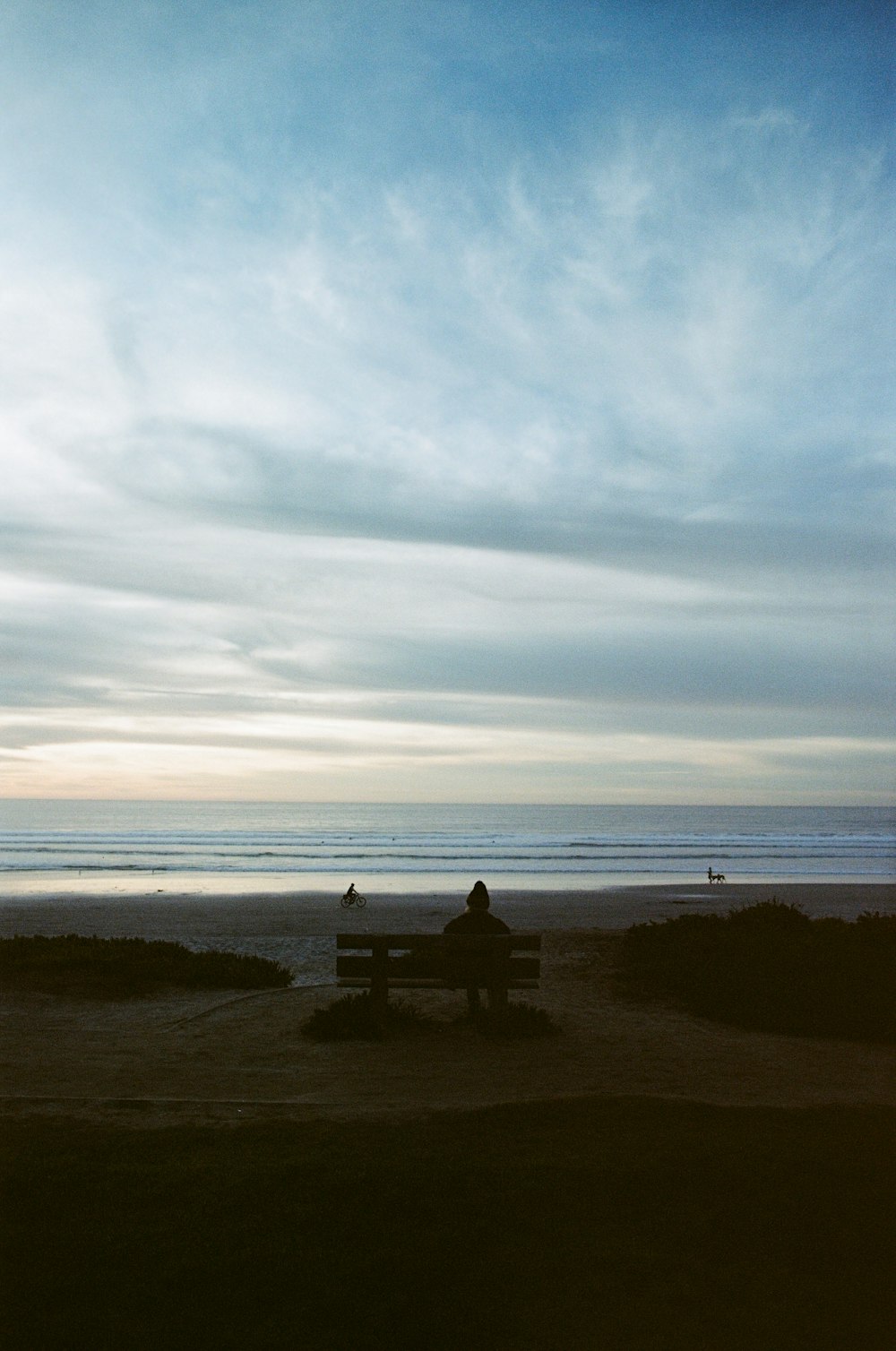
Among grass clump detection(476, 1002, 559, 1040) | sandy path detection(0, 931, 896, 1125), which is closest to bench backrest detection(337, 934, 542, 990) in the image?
grass clump detection(476, 1002, 559, 1040)

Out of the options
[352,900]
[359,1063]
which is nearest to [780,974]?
[359,1063]

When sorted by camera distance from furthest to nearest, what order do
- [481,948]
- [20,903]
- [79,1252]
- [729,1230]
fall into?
1. [20,903]
2. [481,948]
3. [729,1230]
4. [79,1252]

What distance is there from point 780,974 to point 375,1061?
5204 mm

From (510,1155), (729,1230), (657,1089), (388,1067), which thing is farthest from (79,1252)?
(657,1089)

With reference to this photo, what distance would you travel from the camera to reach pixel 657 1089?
7.86 metres

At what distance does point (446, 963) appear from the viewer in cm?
1011

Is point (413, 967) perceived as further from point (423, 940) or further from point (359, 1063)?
point (359, 1063)

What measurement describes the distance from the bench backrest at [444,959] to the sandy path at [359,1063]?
0.60m

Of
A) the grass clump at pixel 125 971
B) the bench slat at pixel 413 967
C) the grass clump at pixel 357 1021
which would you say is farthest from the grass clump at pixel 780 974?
the grass clump at pixel 125 971

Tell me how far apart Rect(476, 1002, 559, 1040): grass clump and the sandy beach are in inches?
8.2

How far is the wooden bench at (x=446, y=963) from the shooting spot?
32.9 ft

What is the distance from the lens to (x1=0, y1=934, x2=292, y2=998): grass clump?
12.2m

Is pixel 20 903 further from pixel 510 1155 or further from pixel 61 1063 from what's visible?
pixel 510 1155

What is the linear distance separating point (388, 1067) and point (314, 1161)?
9.76 feet
